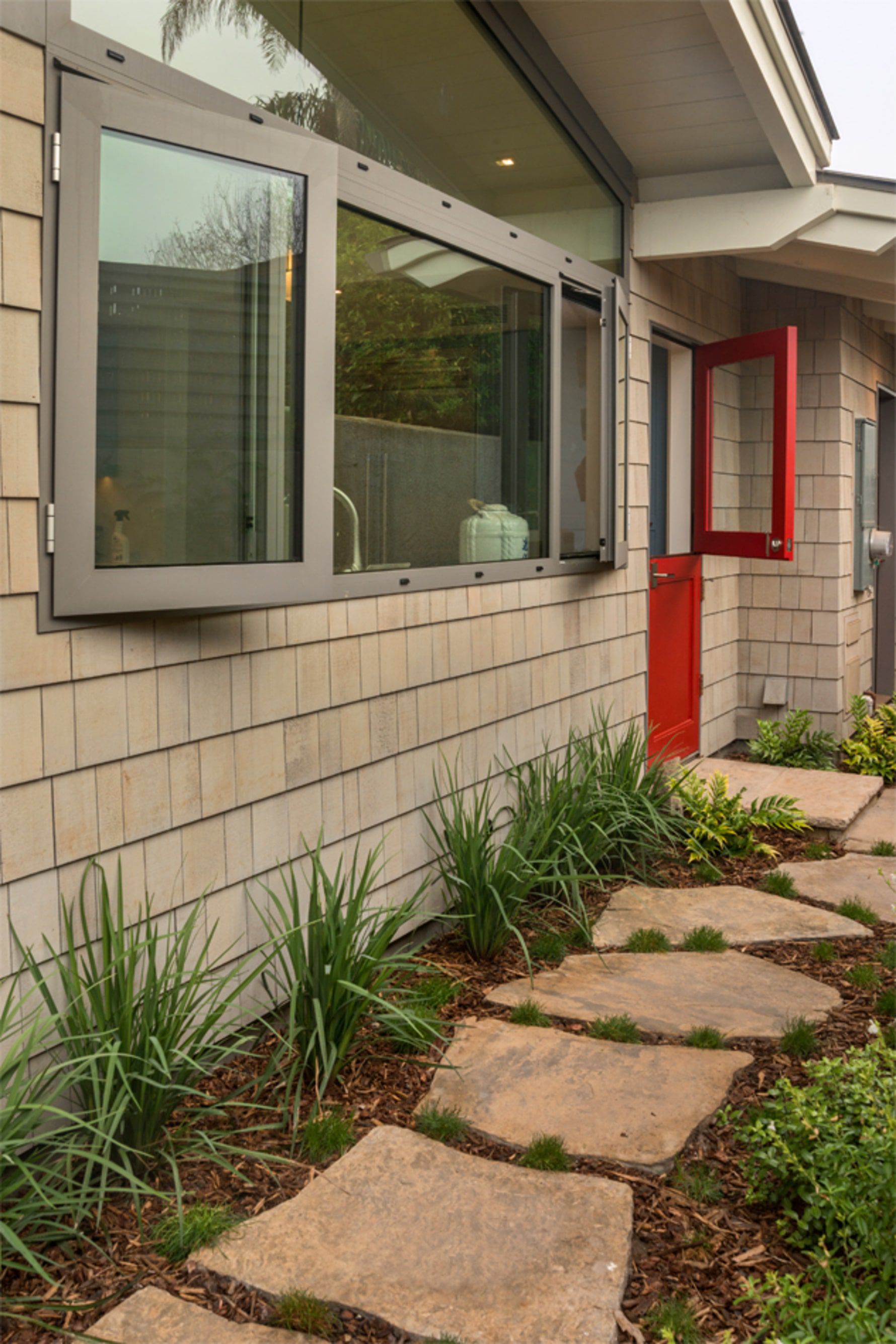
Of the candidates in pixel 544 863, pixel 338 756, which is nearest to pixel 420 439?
pixel 338 756

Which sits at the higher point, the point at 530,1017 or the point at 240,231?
the point at 240,231

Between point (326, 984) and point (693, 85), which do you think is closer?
point (326, 984)

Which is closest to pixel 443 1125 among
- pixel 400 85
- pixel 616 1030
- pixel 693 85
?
pixel 616 1030

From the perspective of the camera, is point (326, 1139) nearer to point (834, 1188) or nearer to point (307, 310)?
point (834, 1188)

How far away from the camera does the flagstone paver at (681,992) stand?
3.00 m

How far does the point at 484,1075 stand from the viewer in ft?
8.67

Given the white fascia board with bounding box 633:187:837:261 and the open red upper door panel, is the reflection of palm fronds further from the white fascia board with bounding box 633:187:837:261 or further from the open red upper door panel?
the open red upper door panel

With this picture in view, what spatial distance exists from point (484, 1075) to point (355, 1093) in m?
0.30

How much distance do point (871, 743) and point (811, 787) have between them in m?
1.17

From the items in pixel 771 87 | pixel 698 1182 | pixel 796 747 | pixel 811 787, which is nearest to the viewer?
pixel 698 1182

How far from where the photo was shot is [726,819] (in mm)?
4680

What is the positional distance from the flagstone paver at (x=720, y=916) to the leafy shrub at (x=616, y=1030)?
615mm

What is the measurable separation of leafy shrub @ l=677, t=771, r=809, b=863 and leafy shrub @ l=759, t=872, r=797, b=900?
30 cm

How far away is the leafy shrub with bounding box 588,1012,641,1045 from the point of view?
9.45 feet
